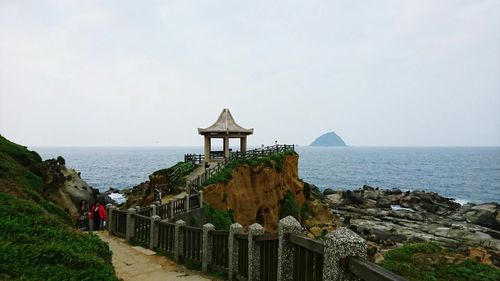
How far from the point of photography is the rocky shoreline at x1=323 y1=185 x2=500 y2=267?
123 feet

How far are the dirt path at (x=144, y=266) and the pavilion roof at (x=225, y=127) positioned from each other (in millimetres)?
23100

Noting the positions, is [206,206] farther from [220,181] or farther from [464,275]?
[464,275]

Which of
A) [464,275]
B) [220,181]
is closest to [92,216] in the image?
[220,181]

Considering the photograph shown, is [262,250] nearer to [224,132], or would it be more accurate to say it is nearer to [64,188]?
[224,132]

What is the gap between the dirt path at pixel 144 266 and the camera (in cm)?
1077

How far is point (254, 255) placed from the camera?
9.23 meters

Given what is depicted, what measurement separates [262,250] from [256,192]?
2438 centimetres

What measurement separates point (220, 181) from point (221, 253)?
16522 millimetres

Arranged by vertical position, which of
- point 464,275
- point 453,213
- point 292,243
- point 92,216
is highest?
point 292,243

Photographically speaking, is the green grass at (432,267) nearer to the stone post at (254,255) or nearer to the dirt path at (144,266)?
the stone post at (254,255)

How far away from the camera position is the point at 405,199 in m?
62.6

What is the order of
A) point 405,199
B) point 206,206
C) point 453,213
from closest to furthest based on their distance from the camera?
A: point 206,206
point 453,213
point 405,199

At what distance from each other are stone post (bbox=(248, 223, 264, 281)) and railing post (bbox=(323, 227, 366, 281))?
352cm

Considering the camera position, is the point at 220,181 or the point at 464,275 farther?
the point at 220,181
